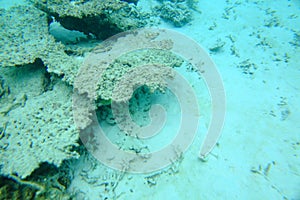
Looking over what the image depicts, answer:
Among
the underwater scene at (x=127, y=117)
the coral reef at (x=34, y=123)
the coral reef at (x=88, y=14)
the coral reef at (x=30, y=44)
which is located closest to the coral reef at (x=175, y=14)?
the underwater scene at (x=127, y=117)

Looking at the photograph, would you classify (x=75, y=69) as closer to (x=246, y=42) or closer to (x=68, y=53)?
(x=68, y=53)

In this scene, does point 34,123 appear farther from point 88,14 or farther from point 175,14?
point 175,14

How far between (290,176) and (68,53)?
14.9 ft

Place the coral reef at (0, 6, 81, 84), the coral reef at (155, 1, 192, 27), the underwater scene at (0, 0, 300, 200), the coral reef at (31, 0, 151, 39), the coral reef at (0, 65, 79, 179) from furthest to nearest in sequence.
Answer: the coral reef at (155, 1, 192, 27), the coral reef at (31, 0, 151, 39), the coral reef at (0, 6, 81, 84), the underwater scene at (0, 0, 300, 200), the coral reef at (0, 65, 79, 179)

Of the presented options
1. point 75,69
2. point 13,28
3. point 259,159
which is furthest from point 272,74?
point 13,28

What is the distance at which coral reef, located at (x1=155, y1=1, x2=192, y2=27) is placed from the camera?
21.8 feet

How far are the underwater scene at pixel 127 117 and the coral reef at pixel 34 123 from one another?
2 cm

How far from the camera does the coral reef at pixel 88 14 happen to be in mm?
3953

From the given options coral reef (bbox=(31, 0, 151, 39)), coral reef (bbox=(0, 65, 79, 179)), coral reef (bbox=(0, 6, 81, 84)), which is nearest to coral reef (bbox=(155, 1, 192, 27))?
coral reef (bbox=(31, 0, 151, 39))

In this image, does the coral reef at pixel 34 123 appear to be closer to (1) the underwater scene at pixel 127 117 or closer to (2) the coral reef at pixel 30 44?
(1) the underwater scene at pixel 127 117

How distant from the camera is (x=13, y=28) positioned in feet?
12.7

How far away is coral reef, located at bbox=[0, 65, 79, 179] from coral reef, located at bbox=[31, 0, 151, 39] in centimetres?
136

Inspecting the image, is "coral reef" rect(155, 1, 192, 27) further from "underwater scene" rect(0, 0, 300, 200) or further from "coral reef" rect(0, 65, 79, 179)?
"coral reef" rect(0, 65, 79, 179)

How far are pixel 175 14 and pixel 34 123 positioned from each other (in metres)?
5.83
